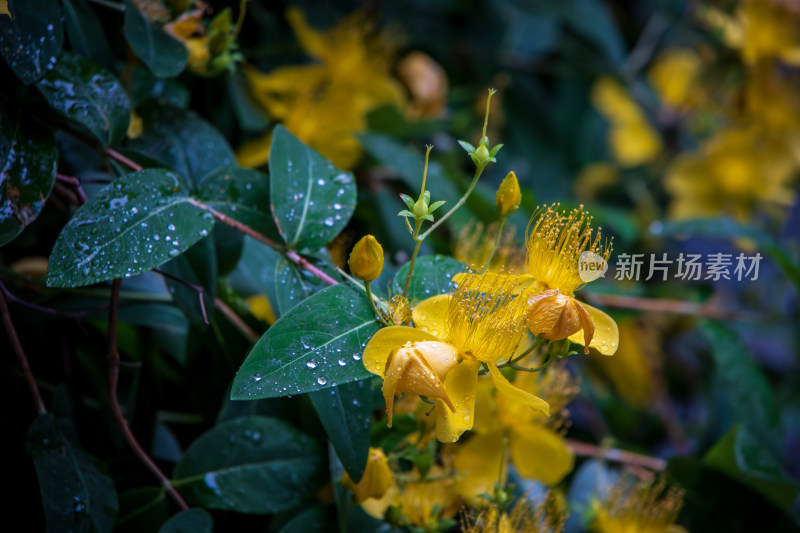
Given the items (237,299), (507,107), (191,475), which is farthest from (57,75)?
(507,107)

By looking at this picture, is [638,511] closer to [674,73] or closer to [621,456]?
[621,456]

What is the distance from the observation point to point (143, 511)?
0.50m

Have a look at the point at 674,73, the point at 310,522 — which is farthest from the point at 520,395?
the point at 674,73

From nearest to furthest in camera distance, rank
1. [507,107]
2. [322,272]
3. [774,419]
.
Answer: [322,272] < [774,419] < [507,107]

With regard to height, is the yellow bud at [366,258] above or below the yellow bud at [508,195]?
below

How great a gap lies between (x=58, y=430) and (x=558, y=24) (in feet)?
3.65

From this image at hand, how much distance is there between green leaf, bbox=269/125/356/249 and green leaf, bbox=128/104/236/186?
9 centimetres

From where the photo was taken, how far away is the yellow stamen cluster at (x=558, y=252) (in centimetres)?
42

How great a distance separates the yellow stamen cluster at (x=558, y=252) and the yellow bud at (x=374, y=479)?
0.18 meters

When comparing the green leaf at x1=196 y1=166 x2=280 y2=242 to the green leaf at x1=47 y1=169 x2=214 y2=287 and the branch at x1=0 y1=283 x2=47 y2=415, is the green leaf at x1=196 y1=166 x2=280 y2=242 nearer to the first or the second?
the green leaf at x1=47 y1=169 x2=214 y2=287

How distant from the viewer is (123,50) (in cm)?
67

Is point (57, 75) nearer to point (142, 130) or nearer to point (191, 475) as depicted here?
point (142, 130)

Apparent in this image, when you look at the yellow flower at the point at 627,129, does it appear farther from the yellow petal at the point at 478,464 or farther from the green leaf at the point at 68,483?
the green leaf at the point at 68,483

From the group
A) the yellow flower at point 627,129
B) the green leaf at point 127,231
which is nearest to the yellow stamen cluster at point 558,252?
the green leaf at point 127,231
